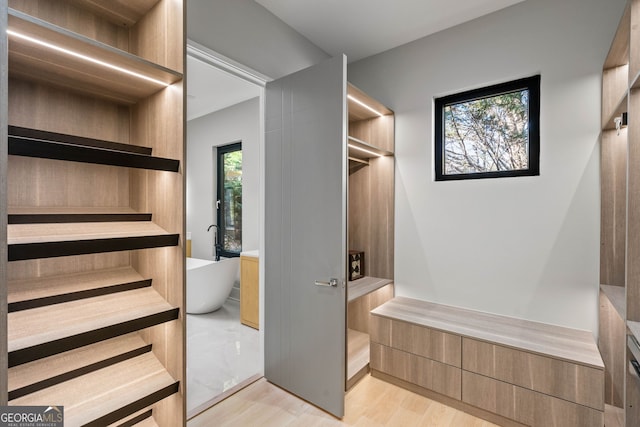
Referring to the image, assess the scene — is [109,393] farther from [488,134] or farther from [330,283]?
[488,134]

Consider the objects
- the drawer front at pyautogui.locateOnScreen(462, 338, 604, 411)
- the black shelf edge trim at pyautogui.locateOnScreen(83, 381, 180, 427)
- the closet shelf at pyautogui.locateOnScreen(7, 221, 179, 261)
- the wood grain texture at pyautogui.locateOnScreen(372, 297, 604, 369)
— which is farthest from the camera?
the wood grain texture at pyautogui.locateOnScreen(372, 297, 604, 369)

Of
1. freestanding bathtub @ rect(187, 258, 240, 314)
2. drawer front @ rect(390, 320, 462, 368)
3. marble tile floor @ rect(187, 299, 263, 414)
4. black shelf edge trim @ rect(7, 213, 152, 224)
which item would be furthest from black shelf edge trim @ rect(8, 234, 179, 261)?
freestanding bathtub @ rect(187, 258, 240, 314)

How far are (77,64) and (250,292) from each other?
2666 millimetres

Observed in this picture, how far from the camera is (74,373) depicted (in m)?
1.20

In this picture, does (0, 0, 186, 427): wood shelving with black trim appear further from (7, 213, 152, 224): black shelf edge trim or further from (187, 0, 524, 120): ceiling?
(187, 0, 524, 120): ceiling

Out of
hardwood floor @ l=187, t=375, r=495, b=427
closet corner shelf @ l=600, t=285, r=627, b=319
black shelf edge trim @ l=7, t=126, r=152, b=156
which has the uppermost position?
black shelf edge trim @ l=7, t=126, r=152, b=156

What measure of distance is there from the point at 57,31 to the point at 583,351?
286cm

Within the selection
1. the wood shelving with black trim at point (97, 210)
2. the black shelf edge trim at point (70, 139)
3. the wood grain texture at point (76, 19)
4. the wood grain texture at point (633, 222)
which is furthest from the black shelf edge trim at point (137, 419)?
the wood grain texture at point (633, 222)

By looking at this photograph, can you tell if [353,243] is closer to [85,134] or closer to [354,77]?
[354,77]

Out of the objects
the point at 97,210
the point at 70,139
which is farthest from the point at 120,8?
the point at 97,210

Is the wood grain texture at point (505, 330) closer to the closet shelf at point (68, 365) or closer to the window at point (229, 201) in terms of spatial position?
the closet shelf at point (68, 365)

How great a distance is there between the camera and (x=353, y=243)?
3127 mm

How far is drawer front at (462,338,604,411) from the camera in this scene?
1.63 m

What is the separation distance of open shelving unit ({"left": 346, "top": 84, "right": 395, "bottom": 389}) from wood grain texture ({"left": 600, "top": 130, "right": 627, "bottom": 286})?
1452mm
